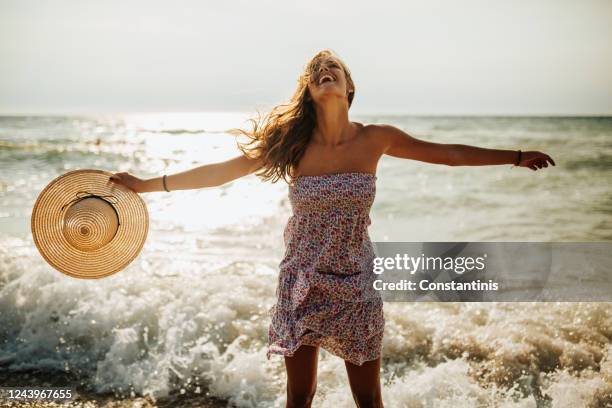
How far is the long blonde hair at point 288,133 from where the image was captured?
284 centimetres

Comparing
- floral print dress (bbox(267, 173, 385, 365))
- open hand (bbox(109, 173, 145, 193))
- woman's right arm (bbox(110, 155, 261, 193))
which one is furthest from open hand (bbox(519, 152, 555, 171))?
open hand (bbox(109, 173, 145, 193))

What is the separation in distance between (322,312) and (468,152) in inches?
40.8

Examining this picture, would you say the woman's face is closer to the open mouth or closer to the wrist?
the open mouth

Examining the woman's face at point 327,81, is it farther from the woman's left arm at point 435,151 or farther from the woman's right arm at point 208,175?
the woman's right arm at point 208,175

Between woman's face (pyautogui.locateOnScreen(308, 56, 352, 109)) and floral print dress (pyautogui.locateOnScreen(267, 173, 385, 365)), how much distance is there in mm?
378

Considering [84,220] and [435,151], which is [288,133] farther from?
[84,220]

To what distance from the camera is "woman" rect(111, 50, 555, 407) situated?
273 centimetres

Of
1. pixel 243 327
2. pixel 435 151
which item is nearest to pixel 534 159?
pixel 435 151

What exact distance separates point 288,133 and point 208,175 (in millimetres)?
439

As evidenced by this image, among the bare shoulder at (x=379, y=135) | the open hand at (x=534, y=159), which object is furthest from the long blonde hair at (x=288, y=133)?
the open hand at (x=534, y=159)

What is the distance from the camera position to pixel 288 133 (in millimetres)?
2865

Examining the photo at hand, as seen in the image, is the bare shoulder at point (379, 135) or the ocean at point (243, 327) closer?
the bare shoulder at point (379, 135)

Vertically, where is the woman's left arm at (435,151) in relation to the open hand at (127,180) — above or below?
above

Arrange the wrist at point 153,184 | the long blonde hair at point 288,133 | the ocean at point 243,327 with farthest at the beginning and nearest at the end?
1. the ocean at point 243,327
2. the wrist at point 153,184
3. the long blonde hair at point 288,133
